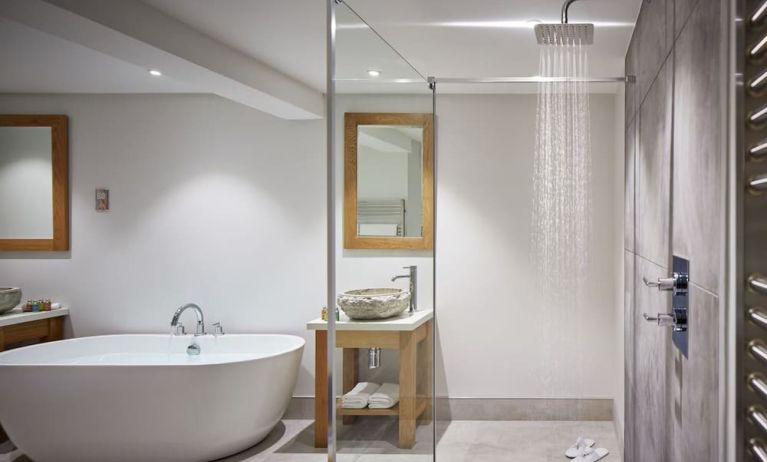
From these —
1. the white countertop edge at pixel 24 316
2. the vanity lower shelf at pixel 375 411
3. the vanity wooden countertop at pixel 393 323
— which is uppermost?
the vanity wooden countertop at pixel 393 323

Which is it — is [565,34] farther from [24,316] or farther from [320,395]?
[24,316]

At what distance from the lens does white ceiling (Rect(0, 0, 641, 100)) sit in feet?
8.61

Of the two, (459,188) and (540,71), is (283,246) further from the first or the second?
(540,71)

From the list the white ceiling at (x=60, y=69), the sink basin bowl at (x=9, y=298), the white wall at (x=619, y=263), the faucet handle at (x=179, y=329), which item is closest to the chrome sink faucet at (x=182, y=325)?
the faucet handle at (x=179, y=329)

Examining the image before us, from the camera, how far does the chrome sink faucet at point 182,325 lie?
460cm

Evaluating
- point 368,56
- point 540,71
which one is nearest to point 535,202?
point 540,71

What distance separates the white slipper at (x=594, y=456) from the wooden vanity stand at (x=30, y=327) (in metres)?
3.70

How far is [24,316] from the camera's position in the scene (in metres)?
4.47

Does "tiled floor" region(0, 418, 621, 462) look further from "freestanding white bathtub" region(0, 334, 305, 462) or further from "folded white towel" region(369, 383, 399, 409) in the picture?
"freestanding white bathtub" region(0, 334, 305, 462)

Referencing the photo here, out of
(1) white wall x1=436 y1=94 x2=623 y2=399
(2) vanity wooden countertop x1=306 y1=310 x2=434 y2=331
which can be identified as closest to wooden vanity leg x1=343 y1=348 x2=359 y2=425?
(2) vanity wooden countertop x1=306 y1=310 x2=434 y2=331

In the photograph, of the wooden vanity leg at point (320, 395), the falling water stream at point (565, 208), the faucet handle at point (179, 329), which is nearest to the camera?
the falling water stream at point (565, 208)

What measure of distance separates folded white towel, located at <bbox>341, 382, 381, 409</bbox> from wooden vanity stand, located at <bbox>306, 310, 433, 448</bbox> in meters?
0.02

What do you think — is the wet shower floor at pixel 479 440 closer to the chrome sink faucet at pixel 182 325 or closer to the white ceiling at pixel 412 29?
the white ceiling at pixel 412 29

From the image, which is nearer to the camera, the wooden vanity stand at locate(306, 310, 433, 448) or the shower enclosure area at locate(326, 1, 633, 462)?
the shower enclosure area at locate(326, 1, 633, 462)
